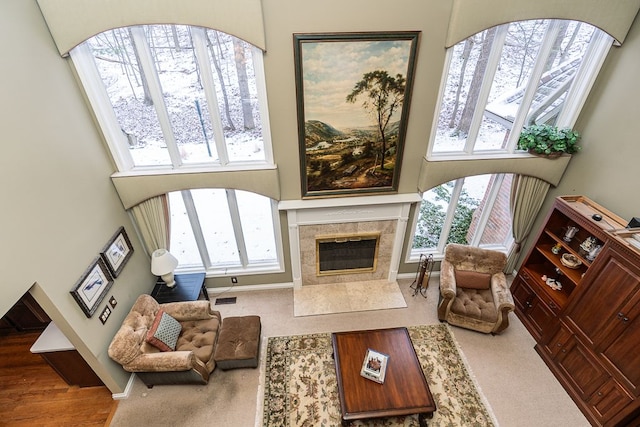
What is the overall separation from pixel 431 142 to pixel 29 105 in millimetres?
4367

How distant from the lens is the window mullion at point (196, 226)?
4.39 meters

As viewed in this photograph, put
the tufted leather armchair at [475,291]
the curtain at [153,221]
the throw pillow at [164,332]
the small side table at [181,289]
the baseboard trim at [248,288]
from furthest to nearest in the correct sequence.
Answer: the baseboard trim at [248,288]
the small side table at [181,289]
the tufted leather armchair at [475,291]
the curtain at [153,221]
the throw pillow at [164,332]

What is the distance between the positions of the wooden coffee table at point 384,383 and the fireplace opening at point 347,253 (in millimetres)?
1376

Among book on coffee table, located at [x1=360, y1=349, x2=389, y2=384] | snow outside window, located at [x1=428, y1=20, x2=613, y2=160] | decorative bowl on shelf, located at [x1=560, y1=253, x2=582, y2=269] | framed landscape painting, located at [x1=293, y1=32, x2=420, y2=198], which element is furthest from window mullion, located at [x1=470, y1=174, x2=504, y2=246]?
book on coffee table, located at [x1=360, y1=349, x2=389, y2=384]

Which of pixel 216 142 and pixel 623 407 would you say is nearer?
pixel 623 407

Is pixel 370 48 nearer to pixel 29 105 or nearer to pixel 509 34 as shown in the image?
pixel 509 34

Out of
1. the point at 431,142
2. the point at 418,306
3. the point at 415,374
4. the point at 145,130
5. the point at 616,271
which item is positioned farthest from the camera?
the point at 418,306

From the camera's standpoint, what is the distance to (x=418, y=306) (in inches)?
195

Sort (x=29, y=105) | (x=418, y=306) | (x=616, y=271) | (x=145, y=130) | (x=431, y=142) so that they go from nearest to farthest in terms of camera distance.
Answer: (x=29, y=105), (x=616, y=271), (x=145, y=130), (x=431, y=142), (x=418, y=306)

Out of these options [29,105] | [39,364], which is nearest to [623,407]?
[29,105]

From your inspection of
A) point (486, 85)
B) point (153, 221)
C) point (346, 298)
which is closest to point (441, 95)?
point (486, 85)

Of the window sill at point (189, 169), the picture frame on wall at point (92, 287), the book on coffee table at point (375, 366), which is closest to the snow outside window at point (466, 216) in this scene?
the book on coffee table at point (375, 366)

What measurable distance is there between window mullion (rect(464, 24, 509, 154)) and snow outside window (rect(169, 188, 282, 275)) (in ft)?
9.66

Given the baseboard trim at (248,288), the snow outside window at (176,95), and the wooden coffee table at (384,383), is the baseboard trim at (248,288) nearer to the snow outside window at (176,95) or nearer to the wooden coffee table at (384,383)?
the wooden coffee table at (384,383)
